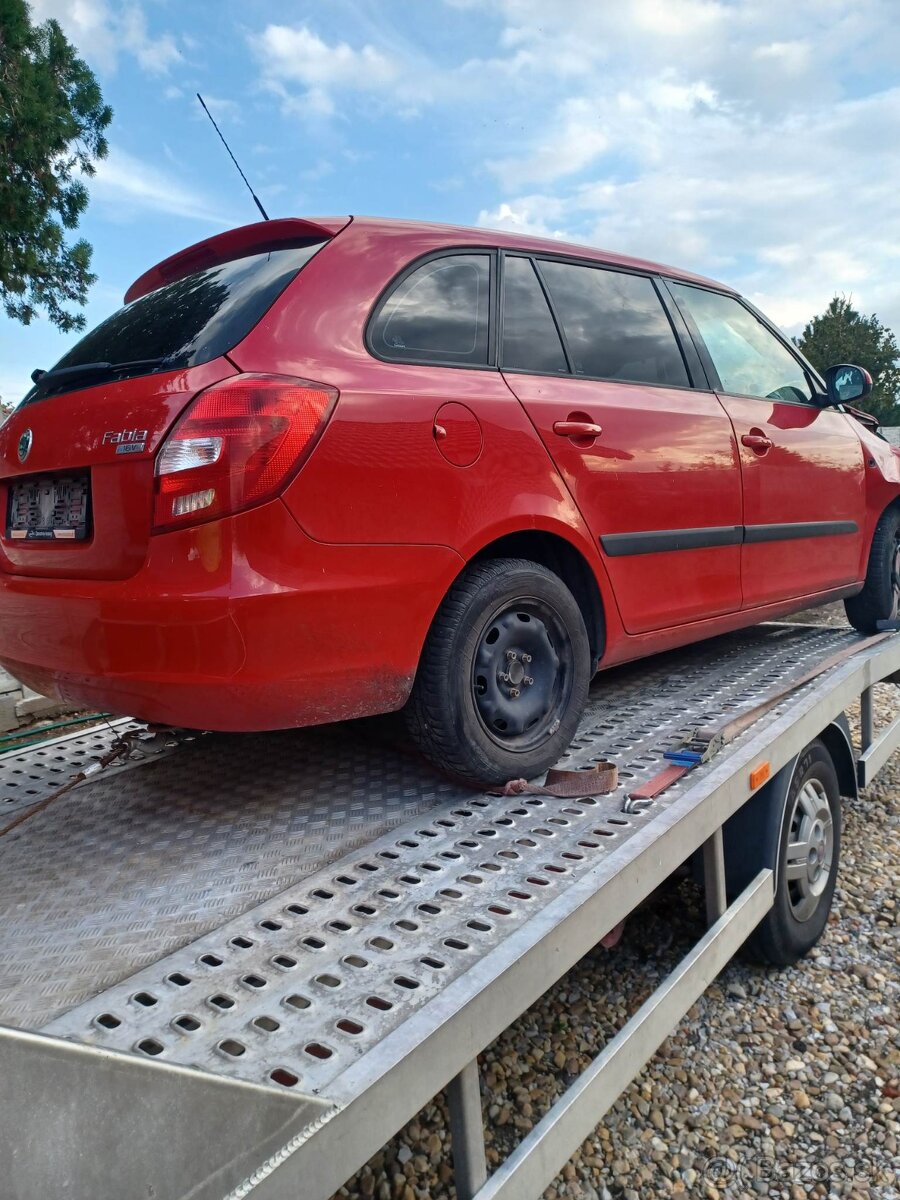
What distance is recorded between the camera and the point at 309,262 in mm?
2053

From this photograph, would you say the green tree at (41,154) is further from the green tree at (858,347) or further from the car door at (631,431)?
the green tree at (858,347)

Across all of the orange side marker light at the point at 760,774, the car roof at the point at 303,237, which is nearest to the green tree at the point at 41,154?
the car roof at the point at 303,237

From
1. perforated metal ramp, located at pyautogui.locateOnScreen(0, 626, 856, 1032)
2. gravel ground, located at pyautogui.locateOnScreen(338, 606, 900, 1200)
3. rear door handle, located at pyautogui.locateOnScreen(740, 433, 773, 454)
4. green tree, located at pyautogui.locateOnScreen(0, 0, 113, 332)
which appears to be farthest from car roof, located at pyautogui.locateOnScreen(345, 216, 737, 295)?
green tree, located at pyautogui.locateOnScreen(0, 0, 113, 332)

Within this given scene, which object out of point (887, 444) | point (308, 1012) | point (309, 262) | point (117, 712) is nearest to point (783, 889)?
point (308, 1012)

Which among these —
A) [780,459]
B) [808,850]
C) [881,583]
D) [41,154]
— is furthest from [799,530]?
[41,154]

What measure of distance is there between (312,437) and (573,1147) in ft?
4.74

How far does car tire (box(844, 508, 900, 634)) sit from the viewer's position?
4.25 m

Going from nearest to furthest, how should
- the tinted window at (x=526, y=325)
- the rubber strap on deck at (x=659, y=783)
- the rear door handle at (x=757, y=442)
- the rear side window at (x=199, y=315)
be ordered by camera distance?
the rear side window at (x=199, y=315)
the rubber strap on deck at (x=659, y=783)
the tinted window at (x=526, y=325)
the rear door handle at (x=757, y=442)

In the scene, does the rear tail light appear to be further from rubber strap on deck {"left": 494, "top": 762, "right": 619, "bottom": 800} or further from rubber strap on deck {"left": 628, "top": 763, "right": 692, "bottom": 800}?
rubber strap on deck {"left": 628, "top": 763, "right": 692, "bottom": 800}

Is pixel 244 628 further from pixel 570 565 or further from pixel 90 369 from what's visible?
pixel 570 565

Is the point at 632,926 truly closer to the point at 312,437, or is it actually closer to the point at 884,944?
the point at 884,944

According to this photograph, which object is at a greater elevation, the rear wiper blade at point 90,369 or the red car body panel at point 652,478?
the rear wiper blade at point 90,369

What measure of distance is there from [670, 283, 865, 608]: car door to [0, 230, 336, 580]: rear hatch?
1.84 meters

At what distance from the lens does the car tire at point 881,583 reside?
14.0 ft
